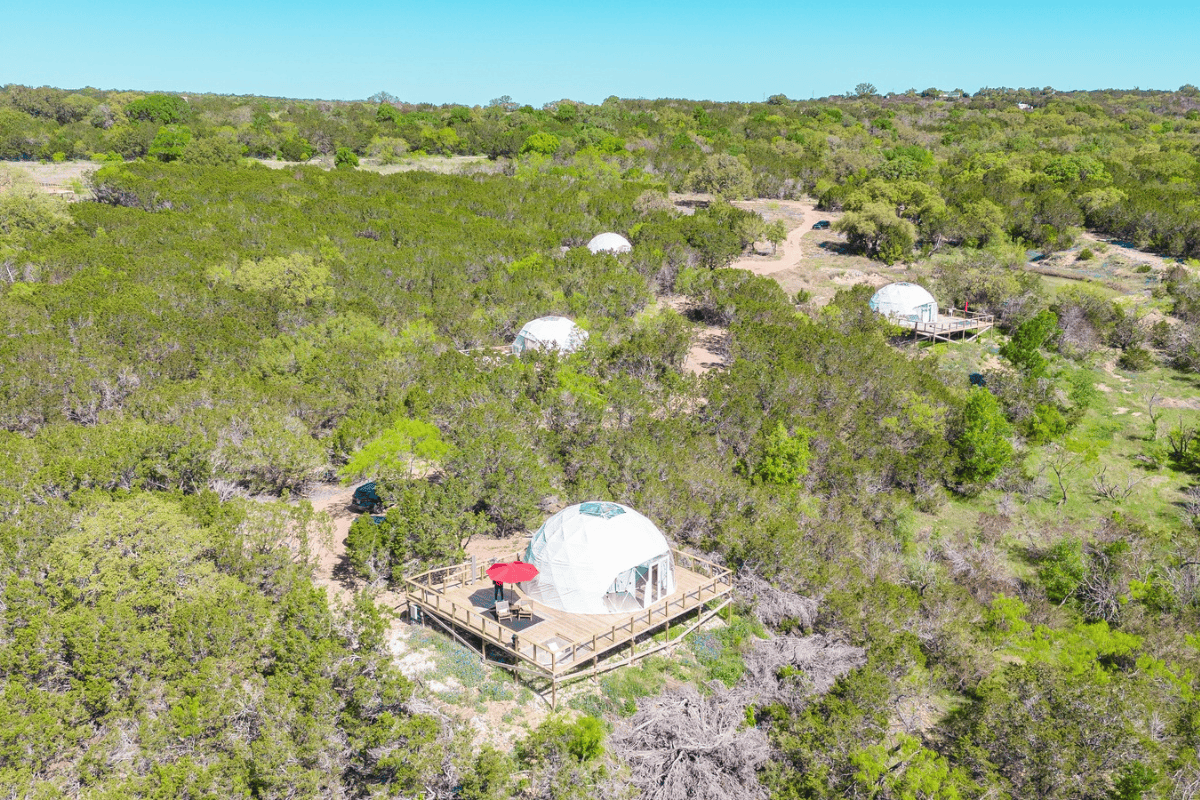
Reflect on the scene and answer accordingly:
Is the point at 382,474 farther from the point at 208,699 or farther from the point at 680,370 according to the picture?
the point at 680,370

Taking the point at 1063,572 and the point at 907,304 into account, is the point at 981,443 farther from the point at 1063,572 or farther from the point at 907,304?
the point at 907,304

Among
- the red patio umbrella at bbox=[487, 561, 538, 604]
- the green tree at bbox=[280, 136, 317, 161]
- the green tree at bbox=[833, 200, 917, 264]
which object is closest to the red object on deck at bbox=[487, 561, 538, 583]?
the red patio umbrella at bbox=[487, 561, 538, 604]

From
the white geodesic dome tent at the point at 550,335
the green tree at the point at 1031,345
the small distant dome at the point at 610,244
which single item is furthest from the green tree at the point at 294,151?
the green tree at the point at 1031,345

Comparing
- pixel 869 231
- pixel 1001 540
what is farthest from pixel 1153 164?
pixel 1001 540

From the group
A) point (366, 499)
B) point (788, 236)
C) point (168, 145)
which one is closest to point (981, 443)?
point (366, 499)

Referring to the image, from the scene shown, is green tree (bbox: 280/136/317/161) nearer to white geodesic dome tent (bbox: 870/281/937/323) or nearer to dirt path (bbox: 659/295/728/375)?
dirt path (bbox: 659/295/728/375)
